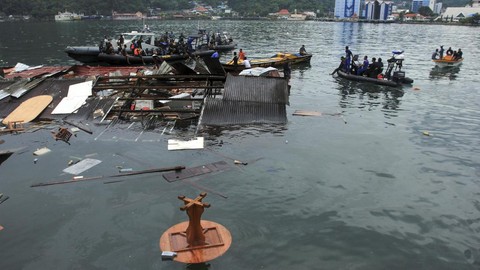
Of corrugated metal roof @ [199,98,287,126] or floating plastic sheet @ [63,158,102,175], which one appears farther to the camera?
corrugated metal roof @ [199,98,287,126]

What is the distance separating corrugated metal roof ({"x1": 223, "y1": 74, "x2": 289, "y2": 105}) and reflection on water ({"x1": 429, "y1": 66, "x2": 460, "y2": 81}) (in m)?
19.8

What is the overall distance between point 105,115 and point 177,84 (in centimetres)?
463

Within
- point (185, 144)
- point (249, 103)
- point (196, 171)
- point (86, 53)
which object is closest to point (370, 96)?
point (249, 103)

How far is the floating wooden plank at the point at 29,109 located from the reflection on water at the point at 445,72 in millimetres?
29225

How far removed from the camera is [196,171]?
12.6 meters

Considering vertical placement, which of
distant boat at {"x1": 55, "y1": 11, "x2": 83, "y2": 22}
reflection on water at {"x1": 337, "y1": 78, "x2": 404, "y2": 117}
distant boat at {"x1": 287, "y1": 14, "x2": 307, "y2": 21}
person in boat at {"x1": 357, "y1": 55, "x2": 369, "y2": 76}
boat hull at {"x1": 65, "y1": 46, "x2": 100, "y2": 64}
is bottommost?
reflection on water at {"x1": 337, "y1": 78, "x2": 404, "y2": 117}

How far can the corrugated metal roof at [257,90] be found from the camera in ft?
59.1

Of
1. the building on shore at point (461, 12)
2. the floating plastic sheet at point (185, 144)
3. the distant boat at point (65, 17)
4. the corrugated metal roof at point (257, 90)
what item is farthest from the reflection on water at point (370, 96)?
the building on shore at point (461, 12)

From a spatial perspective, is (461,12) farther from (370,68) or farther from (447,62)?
(370,68)

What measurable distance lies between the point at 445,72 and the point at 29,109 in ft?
108

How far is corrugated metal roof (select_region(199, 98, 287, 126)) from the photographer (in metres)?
17.3

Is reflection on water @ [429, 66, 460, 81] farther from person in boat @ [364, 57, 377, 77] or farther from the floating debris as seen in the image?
the floating debris

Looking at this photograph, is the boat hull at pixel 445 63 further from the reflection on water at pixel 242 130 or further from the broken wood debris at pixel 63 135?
the broken wood debris at pixel 63 135

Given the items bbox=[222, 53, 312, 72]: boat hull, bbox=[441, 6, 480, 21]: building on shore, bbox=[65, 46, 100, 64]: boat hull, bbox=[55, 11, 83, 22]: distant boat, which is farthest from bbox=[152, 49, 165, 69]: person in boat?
bbox=[441, 6, 480, 21]: building on shore
